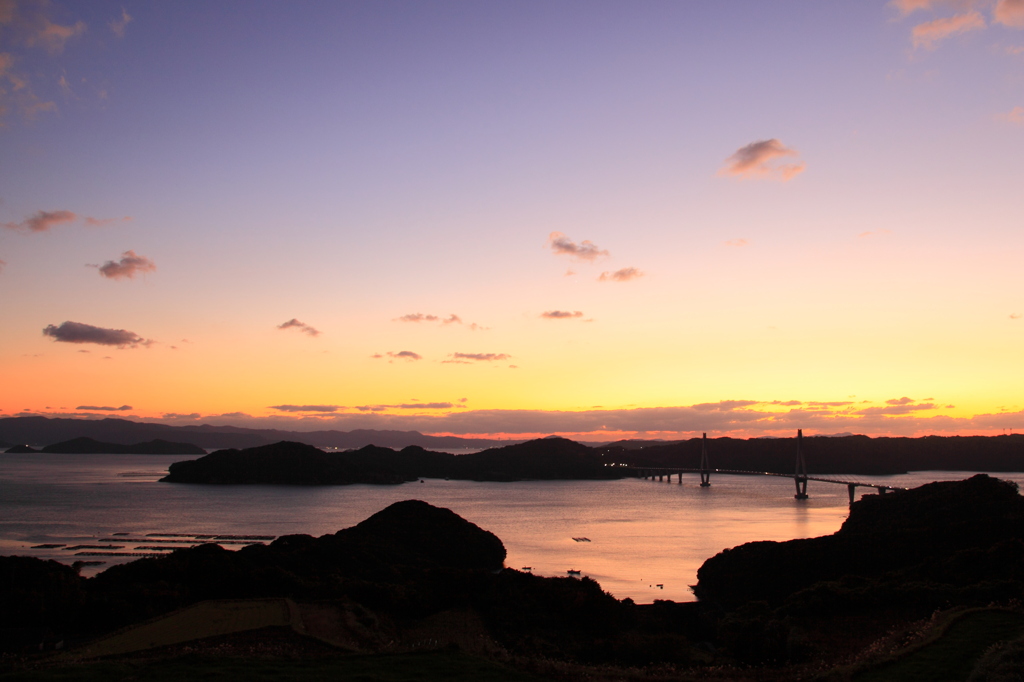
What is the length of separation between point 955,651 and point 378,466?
135000 mm

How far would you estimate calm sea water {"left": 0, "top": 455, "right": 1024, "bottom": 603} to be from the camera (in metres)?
44.8

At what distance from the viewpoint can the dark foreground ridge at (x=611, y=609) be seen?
13.0 meters

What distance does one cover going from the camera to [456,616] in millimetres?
20453

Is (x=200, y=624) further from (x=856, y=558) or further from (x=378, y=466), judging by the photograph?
(x=378, y=466)

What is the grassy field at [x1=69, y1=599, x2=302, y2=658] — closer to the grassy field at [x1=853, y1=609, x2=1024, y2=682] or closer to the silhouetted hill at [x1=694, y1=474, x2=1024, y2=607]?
the grassy field at [x1=853, y1=609, x2=1024, y2=682]

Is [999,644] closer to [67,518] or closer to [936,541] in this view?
[936,541]

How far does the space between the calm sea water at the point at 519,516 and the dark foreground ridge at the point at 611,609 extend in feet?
31.2

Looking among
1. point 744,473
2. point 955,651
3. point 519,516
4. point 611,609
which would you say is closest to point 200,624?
point 611,609

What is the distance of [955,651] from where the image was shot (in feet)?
39.3

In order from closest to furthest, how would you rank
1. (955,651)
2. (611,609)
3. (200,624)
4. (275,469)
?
(955,651) → (200,624) → (611,609) → (275,469)

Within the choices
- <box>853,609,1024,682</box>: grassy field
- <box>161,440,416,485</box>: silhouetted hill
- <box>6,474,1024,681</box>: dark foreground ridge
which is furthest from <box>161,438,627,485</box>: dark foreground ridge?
<box>853,609,1024,682</box>: grassy field

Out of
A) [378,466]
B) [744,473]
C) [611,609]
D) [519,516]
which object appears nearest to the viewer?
[611,609]

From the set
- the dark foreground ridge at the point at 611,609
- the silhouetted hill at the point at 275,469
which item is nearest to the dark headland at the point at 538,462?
the silhouetted hill at the point at 275,469

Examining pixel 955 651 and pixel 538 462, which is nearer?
pixel 955 651
